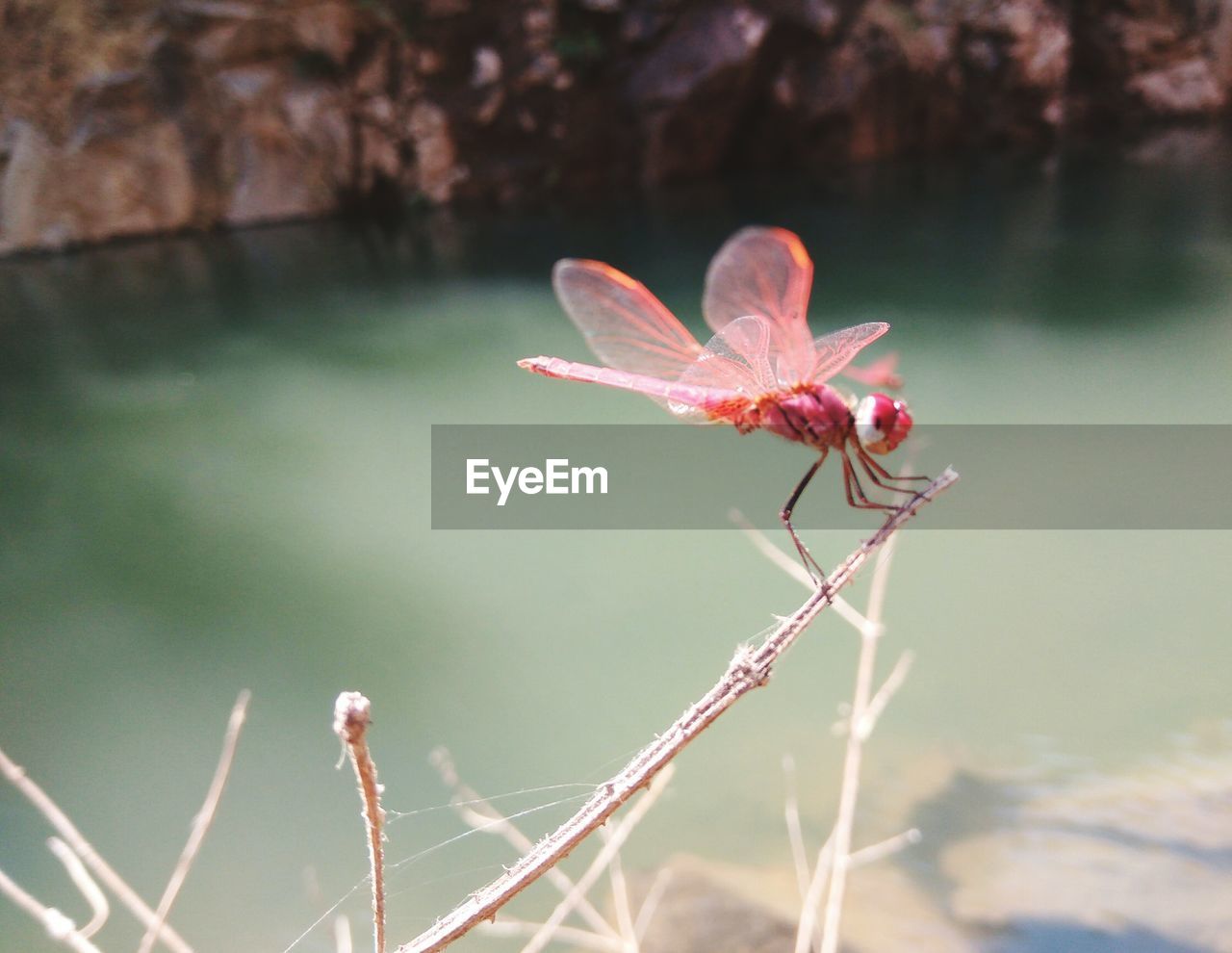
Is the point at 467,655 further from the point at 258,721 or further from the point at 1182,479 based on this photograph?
the point at 1182,479

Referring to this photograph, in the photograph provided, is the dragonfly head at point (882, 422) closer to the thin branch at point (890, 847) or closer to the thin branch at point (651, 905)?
the thin branch at point (651, 905)

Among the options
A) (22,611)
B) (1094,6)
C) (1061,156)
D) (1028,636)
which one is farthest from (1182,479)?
(1094,6)

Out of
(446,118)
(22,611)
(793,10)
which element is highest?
(793,10)

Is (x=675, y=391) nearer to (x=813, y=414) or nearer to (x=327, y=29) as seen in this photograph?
(x=813, y=414)

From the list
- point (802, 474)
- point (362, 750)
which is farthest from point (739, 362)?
point (802, 474)

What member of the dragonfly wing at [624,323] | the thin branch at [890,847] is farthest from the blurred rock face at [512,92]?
the dragonfly wing at [624,323]

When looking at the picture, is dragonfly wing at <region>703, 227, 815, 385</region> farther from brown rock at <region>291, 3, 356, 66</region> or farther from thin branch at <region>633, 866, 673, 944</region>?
brown rock at <region>291, 3, 356, 66</region>
